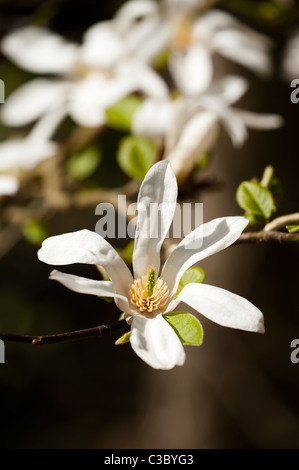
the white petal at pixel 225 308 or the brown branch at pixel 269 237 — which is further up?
the brown branch at pixel 269 237

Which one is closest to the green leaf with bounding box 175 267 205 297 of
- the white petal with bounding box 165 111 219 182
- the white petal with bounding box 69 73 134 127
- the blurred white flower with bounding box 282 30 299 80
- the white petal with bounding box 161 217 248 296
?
the white petal with bounding box 161 217 248 296

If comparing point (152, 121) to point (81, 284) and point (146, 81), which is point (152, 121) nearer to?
point (146, 81)

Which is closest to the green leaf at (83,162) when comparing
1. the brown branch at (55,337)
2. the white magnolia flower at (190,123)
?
the white magnolia flower at (190,123)

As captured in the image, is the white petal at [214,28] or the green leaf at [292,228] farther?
the white petal at [214,28]

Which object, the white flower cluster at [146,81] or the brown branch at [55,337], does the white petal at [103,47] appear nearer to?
the white flower cluster at [146,81]

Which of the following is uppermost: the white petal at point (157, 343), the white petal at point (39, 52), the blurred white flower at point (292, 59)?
the blurred white flower at point (292, 59)

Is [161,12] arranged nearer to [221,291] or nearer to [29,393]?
[221,291]

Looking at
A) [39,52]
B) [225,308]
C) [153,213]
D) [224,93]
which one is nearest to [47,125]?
[39,52]
